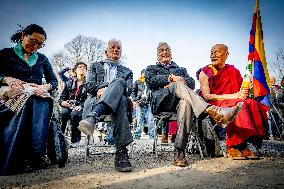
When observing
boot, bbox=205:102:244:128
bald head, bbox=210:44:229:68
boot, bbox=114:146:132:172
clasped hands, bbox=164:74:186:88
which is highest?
bald head, bbox=210:44:229:68

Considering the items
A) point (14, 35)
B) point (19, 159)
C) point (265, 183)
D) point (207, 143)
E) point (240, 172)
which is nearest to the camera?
point (265, 183)

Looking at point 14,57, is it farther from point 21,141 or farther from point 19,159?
point 19,159

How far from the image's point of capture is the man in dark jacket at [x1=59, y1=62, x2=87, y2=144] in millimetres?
5754

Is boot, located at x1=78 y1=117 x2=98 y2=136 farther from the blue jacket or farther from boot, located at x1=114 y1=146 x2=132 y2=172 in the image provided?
the blue jacket

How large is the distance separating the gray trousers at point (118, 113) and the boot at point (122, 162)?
0.07 meters

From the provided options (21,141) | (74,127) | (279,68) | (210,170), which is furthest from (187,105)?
(279,68)

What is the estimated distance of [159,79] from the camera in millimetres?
4066

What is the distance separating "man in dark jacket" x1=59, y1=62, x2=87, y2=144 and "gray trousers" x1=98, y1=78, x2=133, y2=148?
2.74 meters

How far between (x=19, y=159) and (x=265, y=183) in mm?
2802

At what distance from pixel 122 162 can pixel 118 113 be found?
2.01 ft

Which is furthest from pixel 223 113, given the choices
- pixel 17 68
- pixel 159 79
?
pixel 17 68

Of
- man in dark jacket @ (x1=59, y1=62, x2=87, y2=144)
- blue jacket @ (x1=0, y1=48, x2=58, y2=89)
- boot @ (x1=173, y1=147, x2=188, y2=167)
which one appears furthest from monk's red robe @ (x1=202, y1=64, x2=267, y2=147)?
man in dark jacket @ (x1=59, y1=62, x2=87, y2=144)

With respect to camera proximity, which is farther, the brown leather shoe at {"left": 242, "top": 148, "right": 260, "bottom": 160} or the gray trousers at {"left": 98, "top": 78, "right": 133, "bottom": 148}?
the brown leather shoe at {"left": 242, "top": 148, "right": 260, "bottom": 160}

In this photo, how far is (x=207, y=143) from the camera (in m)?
4.18
